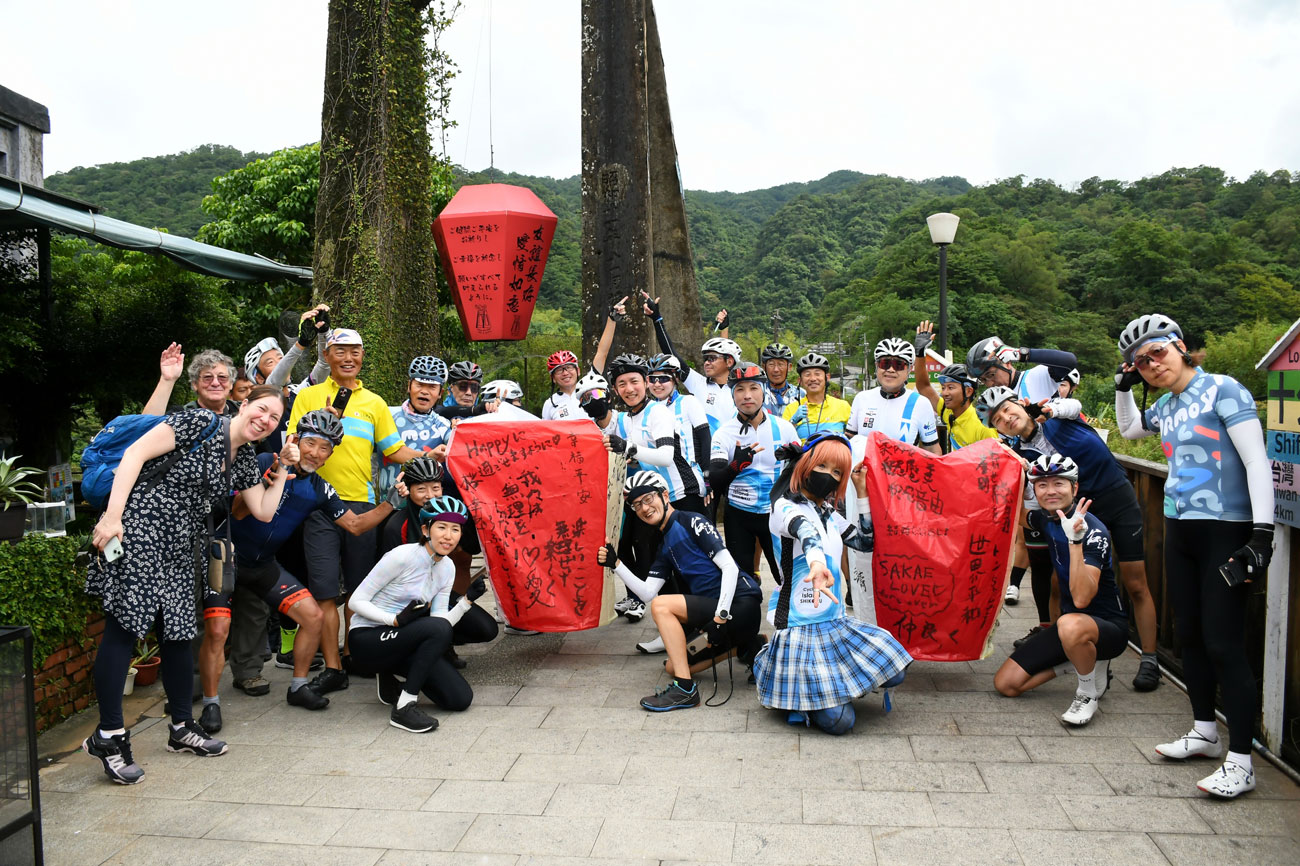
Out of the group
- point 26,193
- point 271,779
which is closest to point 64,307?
point 26,193

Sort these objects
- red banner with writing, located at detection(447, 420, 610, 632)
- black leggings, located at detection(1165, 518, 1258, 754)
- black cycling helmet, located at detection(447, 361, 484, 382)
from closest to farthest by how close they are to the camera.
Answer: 1. black leggings, located at detection(1165, 518, 1258, 754)
2. red banner with writing, located at detection(447, 420, 610, 632)
3. black cycling helmet, located at detection(447, 361, 484, 382)

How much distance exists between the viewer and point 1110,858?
11.4ft

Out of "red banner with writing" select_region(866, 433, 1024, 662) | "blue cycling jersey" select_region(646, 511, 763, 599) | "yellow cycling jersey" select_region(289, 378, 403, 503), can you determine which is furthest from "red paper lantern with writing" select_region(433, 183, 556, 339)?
"red banner with writing" select_region(866, 433, 1024, 662)

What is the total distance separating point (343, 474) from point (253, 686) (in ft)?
4.66

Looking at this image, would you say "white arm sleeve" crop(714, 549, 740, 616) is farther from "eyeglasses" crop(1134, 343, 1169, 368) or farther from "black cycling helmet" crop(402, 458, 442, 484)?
"eyeglasses" crop(1134, 343, 1169, 368)

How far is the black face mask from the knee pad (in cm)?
110

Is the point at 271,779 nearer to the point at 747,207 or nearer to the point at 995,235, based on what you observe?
the point at 995,235

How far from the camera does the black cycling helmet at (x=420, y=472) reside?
5379 mm

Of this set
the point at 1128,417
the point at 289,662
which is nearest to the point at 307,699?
the point at 289,662

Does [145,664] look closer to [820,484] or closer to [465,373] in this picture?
[465,373]

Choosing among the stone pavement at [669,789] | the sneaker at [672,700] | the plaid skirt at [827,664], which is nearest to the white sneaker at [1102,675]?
the stone pavement at [669,789]

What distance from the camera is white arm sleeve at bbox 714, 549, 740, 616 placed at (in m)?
5.29

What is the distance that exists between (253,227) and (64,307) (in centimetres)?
900

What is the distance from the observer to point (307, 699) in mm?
A: 5395
